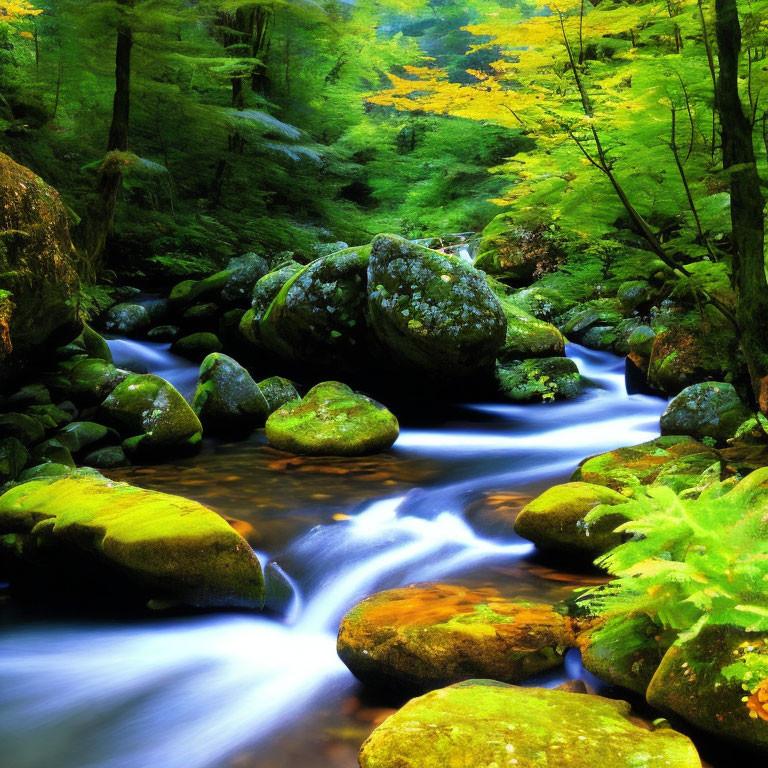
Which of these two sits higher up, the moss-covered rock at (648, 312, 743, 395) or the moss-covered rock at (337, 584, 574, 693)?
the moss-covered rock at (648, 312, 743, 395)

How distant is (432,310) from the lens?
8.35m

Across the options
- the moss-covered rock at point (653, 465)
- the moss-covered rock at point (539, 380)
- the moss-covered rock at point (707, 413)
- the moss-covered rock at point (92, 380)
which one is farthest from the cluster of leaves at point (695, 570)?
the moss-covered rock at point (539, 380)

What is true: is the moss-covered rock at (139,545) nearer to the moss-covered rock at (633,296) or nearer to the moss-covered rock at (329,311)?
the moss-covered rock at (329,311)

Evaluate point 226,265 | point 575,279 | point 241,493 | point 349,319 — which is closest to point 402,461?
point 241,493

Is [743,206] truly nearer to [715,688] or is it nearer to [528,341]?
[715,688]

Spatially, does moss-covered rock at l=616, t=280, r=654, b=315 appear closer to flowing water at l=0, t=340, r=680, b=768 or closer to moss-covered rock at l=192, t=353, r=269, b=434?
flowing water at l=0, t=340, r=680, b=768

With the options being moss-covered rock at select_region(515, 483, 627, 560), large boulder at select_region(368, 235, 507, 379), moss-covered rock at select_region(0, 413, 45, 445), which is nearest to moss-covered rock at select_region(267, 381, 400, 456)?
large boulder at select_region(368, 235, 507, 379)

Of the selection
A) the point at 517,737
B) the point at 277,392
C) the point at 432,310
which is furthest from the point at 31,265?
the point at 517,737

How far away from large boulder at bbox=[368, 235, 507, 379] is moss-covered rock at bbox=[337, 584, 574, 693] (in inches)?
207

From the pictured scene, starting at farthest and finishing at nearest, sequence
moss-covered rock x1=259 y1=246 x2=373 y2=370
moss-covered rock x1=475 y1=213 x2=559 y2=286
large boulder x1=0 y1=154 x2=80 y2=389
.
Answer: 1. moss-covered rock x1=475 y1=213 x2=559 y2=286
2. moss-covered rock x1=259 y1=246 x2=373 y2=370
3. large boulder x1=0 y1=154 x2=80 y2=389

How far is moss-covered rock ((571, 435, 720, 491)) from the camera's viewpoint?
15.7 feet

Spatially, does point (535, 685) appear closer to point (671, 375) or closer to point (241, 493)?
point (241, 493)

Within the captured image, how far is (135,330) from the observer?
11.6 meters

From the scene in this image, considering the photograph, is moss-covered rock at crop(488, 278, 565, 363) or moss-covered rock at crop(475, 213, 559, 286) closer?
moss-covered rock at crop(488, 278, 565, 363)
